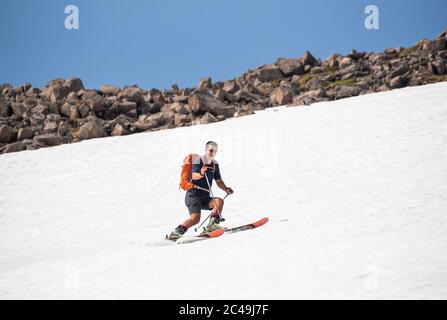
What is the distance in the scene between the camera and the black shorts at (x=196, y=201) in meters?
9.96

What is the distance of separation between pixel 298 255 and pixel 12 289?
4.32 meters

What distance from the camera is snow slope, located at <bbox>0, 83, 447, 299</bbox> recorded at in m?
5.85

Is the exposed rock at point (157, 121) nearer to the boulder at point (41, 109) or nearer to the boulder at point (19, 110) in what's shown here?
the boulder at point (41, 109)

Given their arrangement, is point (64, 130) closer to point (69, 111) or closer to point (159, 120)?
point (69, 111)

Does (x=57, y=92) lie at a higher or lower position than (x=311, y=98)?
higher

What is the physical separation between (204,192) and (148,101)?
36241 mm

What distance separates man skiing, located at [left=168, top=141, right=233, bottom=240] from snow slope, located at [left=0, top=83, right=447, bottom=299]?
0.79 m

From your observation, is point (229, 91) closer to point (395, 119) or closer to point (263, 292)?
point (395, 119)

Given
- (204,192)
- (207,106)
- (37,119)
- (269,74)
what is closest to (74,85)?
(37,119)

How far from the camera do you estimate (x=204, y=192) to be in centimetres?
1015

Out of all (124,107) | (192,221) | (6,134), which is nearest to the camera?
(192,221)

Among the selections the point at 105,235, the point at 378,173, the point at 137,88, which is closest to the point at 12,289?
the point at 105,235

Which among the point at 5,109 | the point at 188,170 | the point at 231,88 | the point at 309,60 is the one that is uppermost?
the point at 309,60
